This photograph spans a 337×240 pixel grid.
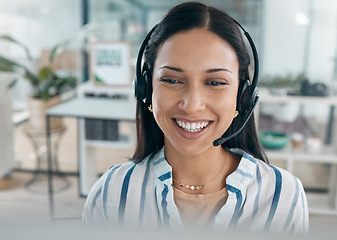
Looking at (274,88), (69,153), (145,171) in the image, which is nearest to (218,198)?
(145,171)

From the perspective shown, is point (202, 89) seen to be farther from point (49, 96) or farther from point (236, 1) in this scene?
point (236, 1)

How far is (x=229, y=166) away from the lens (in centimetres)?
86

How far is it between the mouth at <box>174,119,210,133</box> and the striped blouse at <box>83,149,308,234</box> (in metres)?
0.13

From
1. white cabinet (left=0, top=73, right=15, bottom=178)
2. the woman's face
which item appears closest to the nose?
the woman's face

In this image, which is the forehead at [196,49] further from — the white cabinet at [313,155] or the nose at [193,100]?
the white cabinet at [313,155]

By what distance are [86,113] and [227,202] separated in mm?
1779

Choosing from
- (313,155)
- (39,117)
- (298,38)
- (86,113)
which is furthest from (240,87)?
(298,38)

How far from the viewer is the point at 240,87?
814mm

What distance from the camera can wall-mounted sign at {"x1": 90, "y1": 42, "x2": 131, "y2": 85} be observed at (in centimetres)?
298

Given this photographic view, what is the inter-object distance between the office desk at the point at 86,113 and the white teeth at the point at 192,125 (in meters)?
1.61

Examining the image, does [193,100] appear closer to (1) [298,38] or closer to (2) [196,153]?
(2) [196,153]

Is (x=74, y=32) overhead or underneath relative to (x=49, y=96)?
overhead

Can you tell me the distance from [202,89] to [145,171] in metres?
0.26

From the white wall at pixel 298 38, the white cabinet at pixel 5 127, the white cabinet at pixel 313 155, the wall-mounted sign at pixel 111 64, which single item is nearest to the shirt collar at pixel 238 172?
the white cabinet at pixel 313 155
